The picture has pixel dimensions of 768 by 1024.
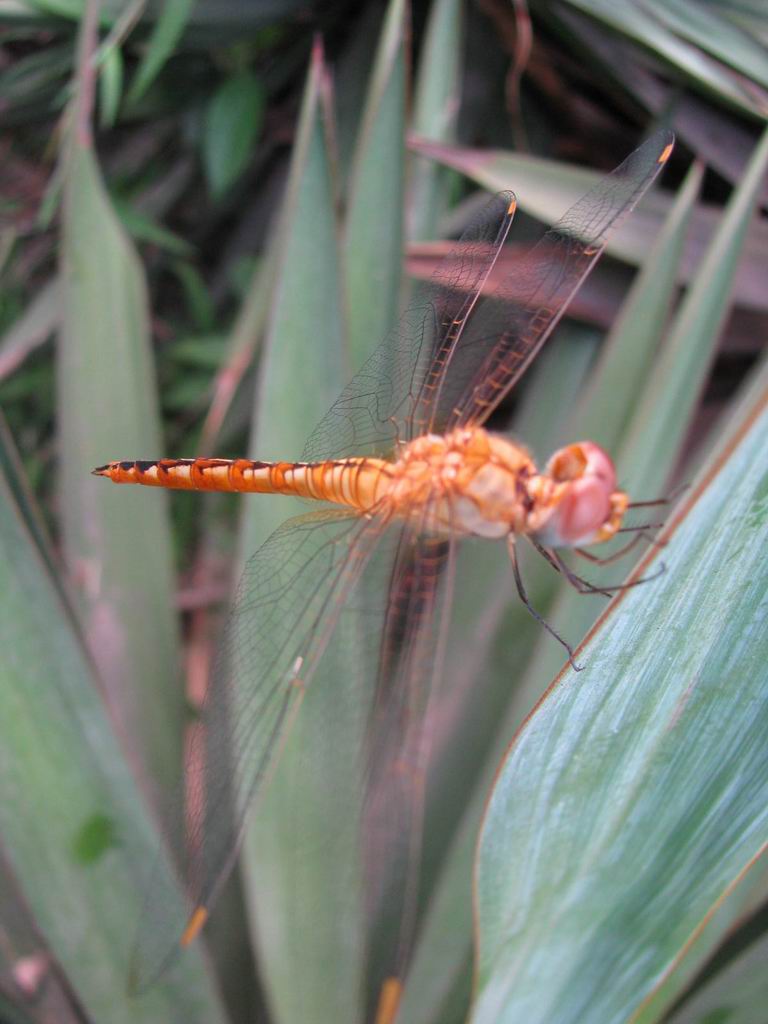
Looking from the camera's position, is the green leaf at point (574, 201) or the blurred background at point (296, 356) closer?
the blurred background at point (296, 356)

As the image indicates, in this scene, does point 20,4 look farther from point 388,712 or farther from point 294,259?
point 388,712

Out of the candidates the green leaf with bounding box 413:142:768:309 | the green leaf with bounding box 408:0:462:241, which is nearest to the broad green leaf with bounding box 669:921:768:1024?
the green leaf with bounding box 413:142:768:309

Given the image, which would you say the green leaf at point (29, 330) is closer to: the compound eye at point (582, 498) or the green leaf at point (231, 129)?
the green leaf at point (231, 129)

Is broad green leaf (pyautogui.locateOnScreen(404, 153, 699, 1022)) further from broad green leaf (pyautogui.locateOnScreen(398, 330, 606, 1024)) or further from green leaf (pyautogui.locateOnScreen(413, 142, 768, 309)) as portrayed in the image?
green leaf (pyautogui.locateOnScreen(413, 142, 768, 309))

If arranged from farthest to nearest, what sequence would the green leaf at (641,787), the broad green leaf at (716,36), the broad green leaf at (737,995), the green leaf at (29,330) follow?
the green leaf at (29,330) → the broad green leaf at (716,36) → the broad green leaf at (737,995) → the green leaf at (641,787)

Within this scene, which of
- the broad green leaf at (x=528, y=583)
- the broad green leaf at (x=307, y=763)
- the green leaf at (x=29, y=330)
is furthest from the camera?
the green leaf at (x=29, y=330)

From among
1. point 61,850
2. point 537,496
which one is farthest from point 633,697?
point 61,850

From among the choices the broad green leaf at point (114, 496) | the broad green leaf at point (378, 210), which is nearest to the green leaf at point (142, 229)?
the broad green leaf at point (114, 496)
